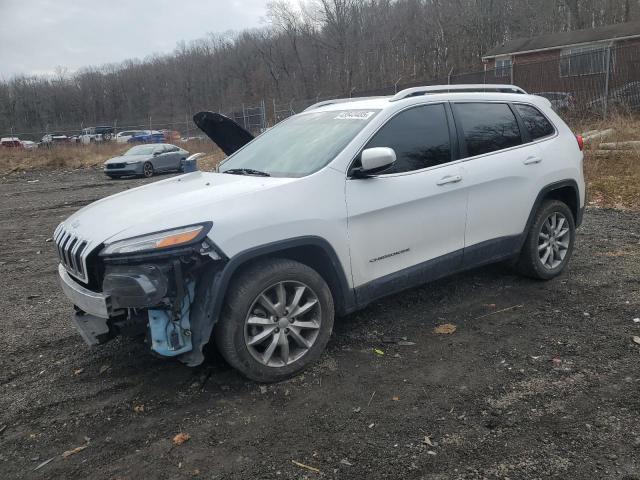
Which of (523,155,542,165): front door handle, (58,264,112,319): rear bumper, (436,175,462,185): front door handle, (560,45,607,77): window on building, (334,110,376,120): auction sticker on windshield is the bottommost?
(58,264,112,319): rear bumper

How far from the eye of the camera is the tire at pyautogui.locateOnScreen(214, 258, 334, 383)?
3.20 metres

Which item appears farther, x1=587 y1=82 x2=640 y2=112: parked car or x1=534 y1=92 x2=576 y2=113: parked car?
x1=534 y1=92 x2=576 y2=113: parked car

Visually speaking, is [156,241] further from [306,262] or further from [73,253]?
[306,262]

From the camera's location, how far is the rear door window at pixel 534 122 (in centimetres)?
490

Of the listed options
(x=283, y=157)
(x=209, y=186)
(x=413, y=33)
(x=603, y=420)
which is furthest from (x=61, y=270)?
(x=413, y=33)

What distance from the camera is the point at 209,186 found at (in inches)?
144

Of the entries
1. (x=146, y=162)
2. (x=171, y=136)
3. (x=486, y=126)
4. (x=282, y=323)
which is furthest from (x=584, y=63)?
(x=171, y=136)

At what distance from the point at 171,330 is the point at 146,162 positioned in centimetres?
1966

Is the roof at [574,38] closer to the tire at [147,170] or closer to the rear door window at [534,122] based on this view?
the tire at [147,170]

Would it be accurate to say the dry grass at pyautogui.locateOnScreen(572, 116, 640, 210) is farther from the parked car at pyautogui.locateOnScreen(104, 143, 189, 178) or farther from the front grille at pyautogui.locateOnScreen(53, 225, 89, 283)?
the parked car at pyautogui.locateOnScreen(104, 143, 189, 178)

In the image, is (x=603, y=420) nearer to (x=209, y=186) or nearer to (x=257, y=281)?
(x=257, y=281)

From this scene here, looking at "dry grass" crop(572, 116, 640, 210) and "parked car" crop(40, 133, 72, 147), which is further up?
"parked car" crop(40, 133, 72, 147)

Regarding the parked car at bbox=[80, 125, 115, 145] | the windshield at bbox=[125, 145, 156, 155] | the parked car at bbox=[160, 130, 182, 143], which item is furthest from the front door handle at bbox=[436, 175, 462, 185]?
the parked car at bbox=[160, 130, 182, 143]

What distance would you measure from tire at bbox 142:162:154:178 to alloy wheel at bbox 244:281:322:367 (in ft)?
63.4
